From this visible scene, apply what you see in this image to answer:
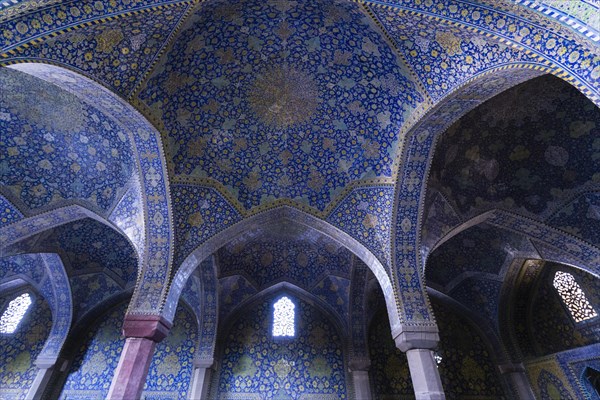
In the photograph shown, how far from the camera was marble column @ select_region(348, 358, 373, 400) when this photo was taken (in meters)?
9.34

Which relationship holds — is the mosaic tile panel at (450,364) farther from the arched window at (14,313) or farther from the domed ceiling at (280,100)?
the arched window at (14,313)

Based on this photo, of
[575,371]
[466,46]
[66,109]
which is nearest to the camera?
[466,46]

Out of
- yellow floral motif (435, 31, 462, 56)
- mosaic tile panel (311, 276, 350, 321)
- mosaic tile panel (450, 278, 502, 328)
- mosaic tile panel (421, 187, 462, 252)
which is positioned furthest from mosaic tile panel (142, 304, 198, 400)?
yellow floral motif (435, 31, 462, 56)

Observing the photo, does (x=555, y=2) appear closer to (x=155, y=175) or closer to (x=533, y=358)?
(x=155, y=175)

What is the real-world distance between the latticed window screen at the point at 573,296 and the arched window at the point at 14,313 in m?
16.5

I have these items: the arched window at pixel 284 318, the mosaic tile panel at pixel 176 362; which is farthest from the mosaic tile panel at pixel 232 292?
the mosaic tile panel at pixel 176 362

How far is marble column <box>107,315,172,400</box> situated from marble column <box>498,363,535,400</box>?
33.0 feet

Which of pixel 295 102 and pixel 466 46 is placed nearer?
pixel 466 46

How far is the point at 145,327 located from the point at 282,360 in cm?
529

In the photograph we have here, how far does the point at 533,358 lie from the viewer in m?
10.4

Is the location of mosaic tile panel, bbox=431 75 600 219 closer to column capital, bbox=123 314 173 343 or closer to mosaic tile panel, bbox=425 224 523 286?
mosaic tile panel, bbox=425 224 523 286

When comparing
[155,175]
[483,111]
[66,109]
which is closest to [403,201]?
[483,111]

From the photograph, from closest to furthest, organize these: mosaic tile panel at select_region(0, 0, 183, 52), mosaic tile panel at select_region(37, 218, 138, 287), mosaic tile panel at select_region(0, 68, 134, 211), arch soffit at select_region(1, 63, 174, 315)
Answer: mosaic tile panel at select_region(0, 0, 183, 52) → arch soffit at select_region(1, 63, 174, 315) → mosaic tile panel at select_region(0, 68, 134, 211) → mosaic tile panel at select_region(37, 218, 138, 287)

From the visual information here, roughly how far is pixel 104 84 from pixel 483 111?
7.12 metres
